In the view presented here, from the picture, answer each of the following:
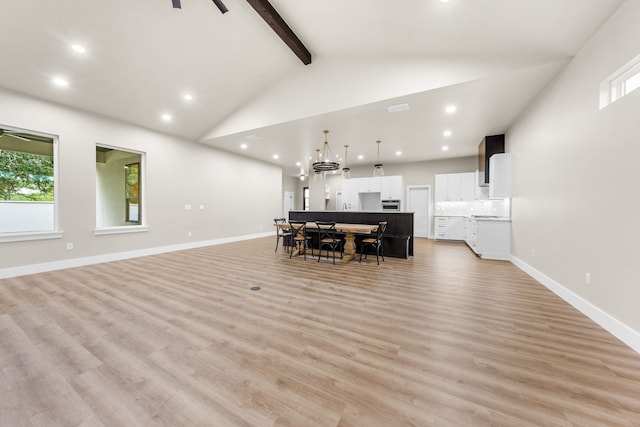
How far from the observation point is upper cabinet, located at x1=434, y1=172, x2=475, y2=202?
7.44 metres

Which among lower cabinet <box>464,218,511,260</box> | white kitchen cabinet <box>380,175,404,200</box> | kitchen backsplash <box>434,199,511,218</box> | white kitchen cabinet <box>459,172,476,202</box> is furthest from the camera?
white kitchen cabinet <box>380,175,404,200</box>

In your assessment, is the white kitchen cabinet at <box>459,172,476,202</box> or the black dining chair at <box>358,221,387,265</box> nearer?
the black dining chair at <box>358,221,387,265</box>

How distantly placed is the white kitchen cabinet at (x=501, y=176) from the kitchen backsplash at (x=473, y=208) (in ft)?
1.78

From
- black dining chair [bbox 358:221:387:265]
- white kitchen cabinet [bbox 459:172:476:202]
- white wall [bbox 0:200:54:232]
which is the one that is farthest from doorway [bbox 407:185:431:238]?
white wall [bbox 0:200:54:232]

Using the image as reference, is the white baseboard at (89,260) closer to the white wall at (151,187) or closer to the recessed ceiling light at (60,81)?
the white wall at (151,187)

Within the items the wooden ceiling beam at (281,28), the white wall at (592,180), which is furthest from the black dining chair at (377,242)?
the wooden ceiling beam at (281,28)

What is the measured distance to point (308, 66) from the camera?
4.65 meters

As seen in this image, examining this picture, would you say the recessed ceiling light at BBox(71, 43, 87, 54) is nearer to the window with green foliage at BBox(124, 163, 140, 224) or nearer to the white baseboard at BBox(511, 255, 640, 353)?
the window with green foliage at BBox(124, 163, 140, 224)

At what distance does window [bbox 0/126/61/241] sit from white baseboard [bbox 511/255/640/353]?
760 centimetres

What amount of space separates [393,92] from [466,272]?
3273 millimetres

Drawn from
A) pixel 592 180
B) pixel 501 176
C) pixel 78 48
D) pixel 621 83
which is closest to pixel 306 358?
pixel 592 180

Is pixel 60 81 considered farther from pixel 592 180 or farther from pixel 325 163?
pixel 592 180

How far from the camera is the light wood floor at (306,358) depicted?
1287 millimetres

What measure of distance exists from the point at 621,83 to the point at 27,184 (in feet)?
27.0
